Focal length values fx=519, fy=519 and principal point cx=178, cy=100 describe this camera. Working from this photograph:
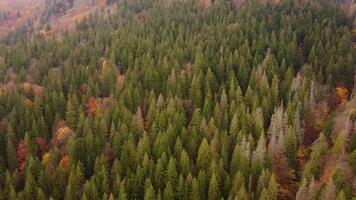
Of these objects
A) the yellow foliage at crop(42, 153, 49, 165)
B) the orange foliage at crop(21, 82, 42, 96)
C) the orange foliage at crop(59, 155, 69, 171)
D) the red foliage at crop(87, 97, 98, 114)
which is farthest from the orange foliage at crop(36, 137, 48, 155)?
the orange foliage at crop(21, 82, 42, 96)

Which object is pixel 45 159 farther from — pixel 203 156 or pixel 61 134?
pixel 203 156

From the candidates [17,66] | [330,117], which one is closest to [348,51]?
[330,117]

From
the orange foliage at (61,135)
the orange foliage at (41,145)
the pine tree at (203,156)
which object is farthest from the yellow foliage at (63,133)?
the pine tree at (203,156)

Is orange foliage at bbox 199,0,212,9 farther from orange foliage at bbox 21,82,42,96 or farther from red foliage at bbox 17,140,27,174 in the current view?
red foliage at bbox 17,140,27,174

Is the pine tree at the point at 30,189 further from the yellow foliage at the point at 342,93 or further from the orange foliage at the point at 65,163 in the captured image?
the yellow foliage at the point at 342,93

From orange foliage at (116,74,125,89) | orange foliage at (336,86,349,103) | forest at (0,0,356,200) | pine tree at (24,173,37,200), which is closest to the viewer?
pine tree at (24,173,37,200)

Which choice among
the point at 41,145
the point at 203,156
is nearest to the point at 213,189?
the point at 203,156

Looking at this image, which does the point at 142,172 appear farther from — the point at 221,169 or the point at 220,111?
the point at 220,111
